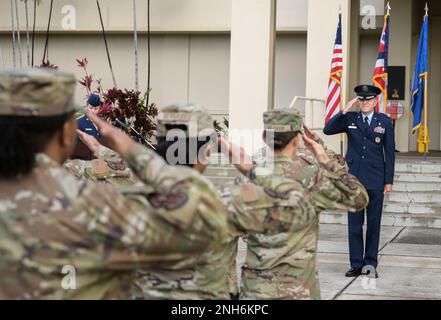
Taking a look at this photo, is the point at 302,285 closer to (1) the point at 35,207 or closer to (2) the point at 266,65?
(1) the point at 35,207

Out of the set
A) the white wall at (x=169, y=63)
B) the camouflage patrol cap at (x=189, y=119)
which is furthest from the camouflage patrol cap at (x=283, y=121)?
the white wall at (x=169, y=63)

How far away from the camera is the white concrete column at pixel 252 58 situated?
15.7 m

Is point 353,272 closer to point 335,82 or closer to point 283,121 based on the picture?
point 283,121

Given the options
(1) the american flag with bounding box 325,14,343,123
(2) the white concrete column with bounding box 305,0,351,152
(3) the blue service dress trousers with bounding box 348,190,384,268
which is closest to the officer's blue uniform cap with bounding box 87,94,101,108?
(3) the blue service dress trousers with bounding box 348,190,384,268

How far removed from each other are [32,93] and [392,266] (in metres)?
7.64

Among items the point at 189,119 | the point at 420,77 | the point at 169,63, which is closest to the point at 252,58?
the point at 420,77

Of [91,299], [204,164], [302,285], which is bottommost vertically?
[302,285]

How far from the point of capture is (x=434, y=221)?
12719 mm

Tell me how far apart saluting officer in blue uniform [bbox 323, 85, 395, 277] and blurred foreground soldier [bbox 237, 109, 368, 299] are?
3922 mm

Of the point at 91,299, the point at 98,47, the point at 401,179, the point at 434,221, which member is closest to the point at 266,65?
the point at 401,179

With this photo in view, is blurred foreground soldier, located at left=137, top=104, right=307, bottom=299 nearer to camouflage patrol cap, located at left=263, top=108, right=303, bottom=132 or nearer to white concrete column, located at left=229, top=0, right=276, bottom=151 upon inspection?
camouflage patrol cap, located at left=263, top=108, right=303, bottom=132

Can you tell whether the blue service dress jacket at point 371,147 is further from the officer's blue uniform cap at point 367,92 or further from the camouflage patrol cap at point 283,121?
the camouflage patrol cap at point 283,121

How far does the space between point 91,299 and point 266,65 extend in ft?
43.6

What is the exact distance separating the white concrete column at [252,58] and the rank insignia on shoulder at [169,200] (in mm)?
13277
